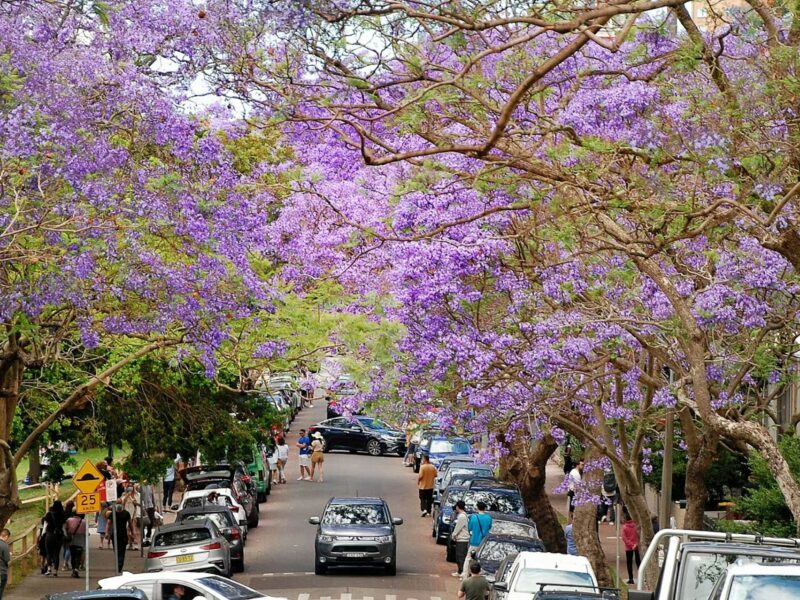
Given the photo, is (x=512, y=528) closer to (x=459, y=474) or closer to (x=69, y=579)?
(x=69, y=579)

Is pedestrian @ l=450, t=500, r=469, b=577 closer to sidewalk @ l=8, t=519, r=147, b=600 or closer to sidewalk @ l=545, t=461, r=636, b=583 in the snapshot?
sidewalk @ l=545, t=461, r=636, b=583

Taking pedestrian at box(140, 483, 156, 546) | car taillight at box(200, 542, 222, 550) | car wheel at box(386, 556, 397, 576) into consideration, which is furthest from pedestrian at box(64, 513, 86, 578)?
car wheel at box(386, 556, 397, 576)

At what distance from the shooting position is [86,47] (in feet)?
72.0

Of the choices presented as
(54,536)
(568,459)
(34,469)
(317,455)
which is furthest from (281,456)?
(54,536)

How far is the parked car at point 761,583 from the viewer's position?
11.7m

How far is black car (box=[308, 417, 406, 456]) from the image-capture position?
60.6 m

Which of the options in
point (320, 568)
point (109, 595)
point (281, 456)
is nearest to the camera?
point (109, 595)

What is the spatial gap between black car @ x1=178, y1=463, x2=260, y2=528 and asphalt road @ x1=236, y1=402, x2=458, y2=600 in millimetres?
603

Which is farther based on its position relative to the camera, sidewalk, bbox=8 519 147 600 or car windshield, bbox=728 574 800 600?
sidewalk, bbox=8 519 147 600

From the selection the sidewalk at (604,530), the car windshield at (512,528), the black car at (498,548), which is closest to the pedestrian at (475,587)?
the black car at (498,548)

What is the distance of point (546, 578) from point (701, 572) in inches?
313

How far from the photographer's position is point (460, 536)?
3083 cm

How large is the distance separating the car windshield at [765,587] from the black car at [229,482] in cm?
2562

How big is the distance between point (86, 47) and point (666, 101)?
318 inches
